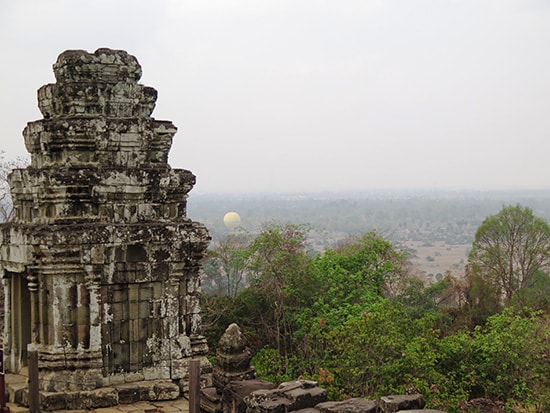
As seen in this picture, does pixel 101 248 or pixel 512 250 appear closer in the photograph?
pixel 101 248

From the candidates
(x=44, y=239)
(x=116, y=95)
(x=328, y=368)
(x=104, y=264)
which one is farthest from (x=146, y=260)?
(x=328, y=368)

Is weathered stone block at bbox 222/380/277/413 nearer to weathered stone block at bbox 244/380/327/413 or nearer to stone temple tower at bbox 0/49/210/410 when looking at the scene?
weathered stone block at bbox 244/380/327/413

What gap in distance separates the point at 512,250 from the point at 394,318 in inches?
673

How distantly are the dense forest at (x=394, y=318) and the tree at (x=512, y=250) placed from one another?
0.05 m

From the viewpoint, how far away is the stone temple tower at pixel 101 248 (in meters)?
8.42

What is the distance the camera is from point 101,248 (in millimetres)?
8523

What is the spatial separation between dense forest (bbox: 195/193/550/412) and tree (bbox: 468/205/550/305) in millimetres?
50

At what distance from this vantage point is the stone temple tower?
842 cm

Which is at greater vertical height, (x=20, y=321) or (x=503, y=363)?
(x=20, y=321)

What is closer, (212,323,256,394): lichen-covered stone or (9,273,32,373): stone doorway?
(212,323,256,394): lichen-covered stone

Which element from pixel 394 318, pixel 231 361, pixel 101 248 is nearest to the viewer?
pixel 231 361

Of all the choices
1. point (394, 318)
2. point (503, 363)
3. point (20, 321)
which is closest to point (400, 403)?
point (20, 321)

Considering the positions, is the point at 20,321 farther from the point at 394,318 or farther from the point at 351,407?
the point at 394,318

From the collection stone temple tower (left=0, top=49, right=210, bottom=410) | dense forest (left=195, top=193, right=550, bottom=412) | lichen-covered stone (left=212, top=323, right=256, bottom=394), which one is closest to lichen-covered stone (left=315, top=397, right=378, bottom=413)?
lichen-covered stone (left=212, top=323, right=256, bottom=394)
